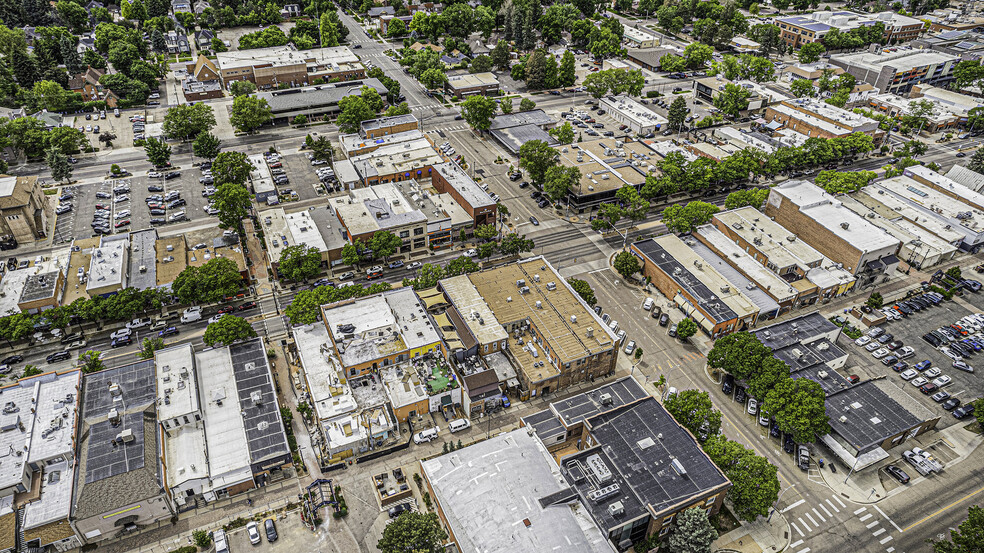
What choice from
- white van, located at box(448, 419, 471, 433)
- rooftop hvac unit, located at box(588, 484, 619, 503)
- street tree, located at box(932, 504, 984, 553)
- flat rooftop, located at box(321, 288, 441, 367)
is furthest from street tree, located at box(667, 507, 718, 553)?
flat rooftop, located at box(321, 288, 441, 367)

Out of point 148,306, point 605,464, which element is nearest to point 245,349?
point 148,306

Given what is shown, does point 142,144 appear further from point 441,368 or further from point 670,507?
point 670,507

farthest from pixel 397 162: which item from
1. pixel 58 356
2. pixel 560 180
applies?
pixel 58 356

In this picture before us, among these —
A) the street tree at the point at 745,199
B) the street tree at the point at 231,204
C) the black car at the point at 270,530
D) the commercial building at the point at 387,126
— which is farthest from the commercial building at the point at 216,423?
the street tree at the point at 745,199

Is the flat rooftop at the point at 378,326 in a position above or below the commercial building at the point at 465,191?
below

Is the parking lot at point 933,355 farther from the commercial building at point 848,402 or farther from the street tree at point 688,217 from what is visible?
the street tree at point 688,217

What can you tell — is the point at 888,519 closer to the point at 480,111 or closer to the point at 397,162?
the point at 397,162

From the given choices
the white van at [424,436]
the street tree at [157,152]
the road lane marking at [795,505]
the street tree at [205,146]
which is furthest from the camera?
the street tree at [205,146]
